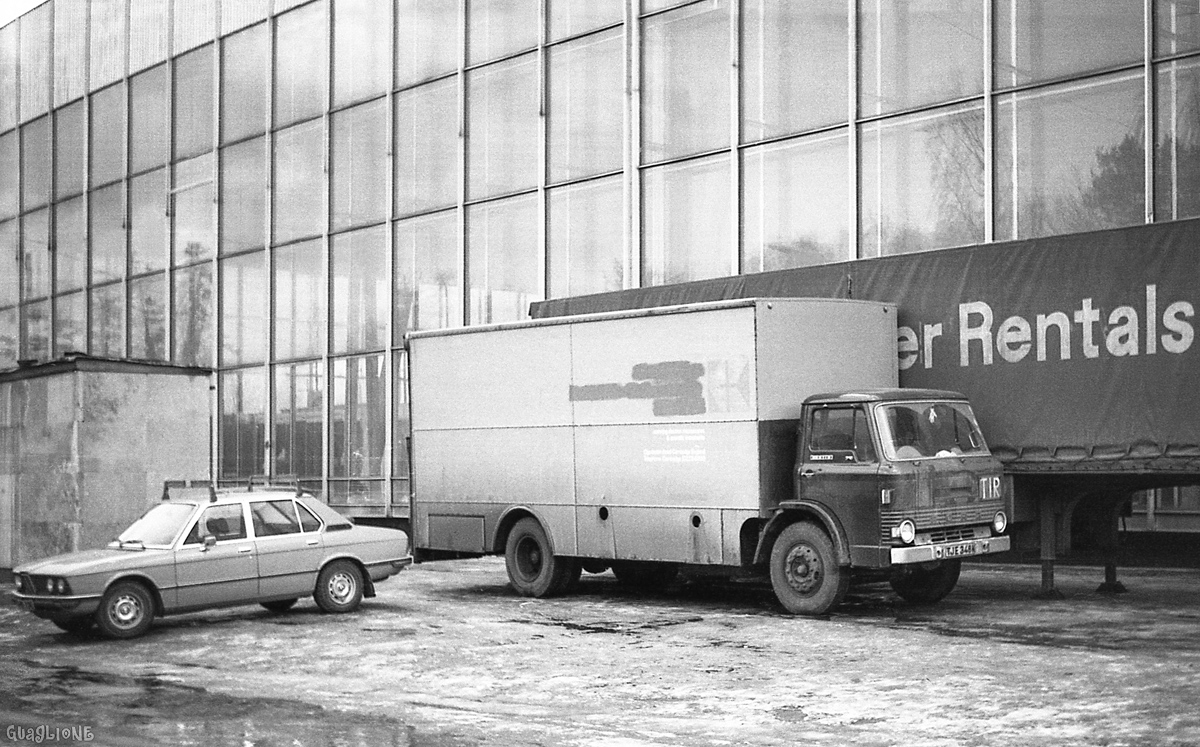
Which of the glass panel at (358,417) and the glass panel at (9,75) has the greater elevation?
the glass panel at (9,75)

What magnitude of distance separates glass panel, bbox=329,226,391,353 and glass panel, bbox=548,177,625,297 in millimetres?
5202

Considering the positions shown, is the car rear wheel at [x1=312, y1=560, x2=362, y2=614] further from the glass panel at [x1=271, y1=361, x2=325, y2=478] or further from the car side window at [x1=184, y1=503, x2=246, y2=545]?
the glass panel at [x1=271, y1=361, x2=325, y2=478]

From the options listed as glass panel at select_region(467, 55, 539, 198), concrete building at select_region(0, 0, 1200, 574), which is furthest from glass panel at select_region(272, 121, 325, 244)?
glass panel at select_region(467, 55, 539, 198)

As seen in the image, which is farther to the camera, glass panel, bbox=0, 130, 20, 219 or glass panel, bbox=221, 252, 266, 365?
glass panel, bbox=0, 130, 20, 219

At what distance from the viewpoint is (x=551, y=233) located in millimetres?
28359

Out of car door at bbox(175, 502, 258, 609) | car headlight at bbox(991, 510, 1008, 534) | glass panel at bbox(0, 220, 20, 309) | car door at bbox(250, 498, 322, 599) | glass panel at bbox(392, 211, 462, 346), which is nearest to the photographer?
car door at bbox(175, 502, 258, 609)

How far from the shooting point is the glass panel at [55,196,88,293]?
137 ft

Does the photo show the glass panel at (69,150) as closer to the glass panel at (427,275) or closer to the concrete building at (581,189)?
the concrete building at (581,189)

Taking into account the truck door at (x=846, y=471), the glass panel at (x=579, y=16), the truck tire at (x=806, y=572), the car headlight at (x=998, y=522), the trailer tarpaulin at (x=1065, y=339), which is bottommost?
the truck tire at (x=806, y=572)

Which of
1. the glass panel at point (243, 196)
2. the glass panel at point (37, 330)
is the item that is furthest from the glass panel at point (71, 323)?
the glass panel at point (243, 196)

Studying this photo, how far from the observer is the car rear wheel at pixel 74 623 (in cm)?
1518

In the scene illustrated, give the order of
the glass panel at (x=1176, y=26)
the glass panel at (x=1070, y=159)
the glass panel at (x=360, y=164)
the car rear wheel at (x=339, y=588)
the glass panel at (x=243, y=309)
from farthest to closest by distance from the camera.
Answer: the glass panel at (x=243, y=309) → the glass panel at (x=360, y=164) → the glass panel at (x=1070, y=159) → the glass panel at (x=1176, y=26) → the car rear wheel at (x=339, y=588)

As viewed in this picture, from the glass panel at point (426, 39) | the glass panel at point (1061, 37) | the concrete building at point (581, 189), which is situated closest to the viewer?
the concrete building at point (581, 189)

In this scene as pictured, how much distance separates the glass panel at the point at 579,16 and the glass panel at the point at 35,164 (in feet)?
71.9
